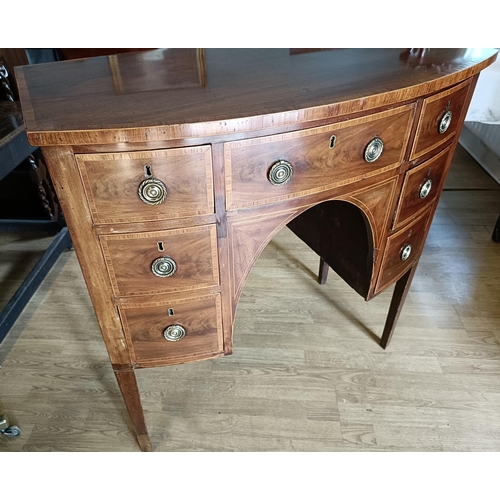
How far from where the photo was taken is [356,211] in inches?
44.4

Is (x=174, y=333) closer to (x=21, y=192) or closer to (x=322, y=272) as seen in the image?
(x=322, y=272)

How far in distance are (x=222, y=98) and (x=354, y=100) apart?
0.22 metres

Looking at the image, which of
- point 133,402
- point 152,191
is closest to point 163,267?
point 152,191

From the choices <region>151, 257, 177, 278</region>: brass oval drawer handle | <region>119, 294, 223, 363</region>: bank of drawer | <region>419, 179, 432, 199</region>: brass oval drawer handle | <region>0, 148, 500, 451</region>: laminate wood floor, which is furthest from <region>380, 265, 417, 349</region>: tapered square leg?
<region>151, 257, 177, 278</region>: brass oval drawer handle

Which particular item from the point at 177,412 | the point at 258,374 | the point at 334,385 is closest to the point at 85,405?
the point at 177,412

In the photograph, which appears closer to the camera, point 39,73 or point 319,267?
point 39,73

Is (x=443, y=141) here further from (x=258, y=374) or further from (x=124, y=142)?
(x=258, y=374)

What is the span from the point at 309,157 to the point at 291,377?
83 centimetres

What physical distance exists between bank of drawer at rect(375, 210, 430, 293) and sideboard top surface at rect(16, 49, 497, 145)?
373mm

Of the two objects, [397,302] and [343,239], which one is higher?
[343,239]

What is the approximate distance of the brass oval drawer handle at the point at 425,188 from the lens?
3.32 ft

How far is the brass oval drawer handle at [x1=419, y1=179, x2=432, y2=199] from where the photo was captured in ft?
3.32

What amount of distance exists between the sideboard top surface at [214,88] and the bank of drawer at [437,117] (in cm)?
4

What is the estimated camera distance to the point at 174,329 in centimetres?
89
